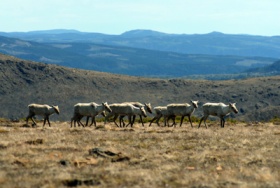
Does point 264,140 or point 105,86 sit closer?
point 264,140

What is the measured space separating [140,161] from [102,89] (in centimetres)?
9970

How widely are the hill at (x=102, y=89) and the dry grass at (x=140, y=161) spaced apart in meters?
76.6

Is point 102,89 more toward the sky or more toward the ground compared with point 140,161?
more toward the ground

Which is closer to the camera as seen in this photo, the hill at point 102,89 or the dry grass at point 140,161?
the dry grass at point 140,161

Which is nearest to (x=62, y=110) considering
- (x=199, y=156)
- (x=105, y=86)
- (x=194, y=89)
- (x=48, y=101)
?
(x=48, y=101)

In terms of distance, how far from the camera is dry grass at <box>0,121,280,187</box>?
1443cm

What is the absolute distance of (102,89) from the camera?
117188 mm

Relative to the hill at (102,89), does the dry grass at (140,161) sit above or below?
above

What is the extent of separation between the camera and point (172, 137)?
25359mm

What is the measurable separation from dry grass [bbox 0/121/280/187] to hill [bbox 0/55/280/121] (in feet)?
251

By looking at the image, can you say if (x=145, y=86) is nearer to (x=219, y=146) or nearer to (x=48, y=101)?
(x=48, y=101)

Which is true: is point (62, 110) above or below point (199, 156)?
below

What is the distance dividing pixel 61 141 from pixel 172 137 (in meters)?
5.41

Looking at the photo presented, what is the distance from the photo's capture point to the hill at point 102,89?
108m
